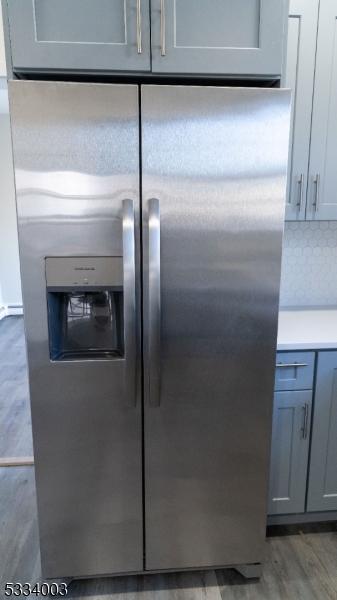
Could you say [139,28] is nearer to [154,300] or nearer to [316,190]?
[154,300]

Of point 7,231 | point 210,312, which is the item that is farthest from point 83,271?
point 7,231

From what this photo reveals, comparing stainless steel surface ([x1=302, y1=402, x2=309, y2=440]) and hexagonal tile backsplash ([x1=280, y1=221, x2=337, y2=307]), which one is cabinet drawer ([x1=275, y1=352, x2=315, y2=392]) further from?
hexagonal tile backsplash ([x1=280, y1=221, x2=337, y2=307])

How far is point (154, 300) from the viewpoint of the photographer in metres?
1.33

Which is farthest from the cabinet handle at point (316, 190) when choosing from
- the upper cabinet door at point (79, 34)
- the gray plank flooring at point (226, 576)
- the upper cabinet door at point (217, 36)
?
the gray plank flooring at point (226, 576)

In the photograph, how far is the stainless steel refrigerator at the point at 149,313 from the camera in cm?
128

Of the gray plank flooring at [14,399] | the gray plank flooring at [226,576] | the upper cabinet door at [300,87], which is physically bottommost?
the gray plank flooring at [226,576]

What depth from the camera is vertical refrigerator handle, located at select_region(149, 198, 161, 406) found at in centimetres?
129

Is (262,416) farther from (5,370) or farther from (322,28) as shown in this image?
(5,370)

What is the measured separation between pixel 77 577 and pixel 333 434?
1.24 metres

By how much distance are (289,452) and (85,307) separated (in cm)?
114

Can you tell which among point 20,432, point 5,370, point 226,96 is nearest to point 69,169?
point 226,96

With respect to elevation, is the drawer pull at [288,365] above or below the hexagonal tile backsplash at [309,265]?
below

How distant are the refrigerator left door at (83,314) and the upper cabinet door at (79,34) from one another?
106mm

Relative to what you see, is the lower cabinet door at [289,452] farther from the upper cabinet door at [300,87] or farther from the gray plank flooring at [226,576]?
the upper cabinet door at [300,87]
